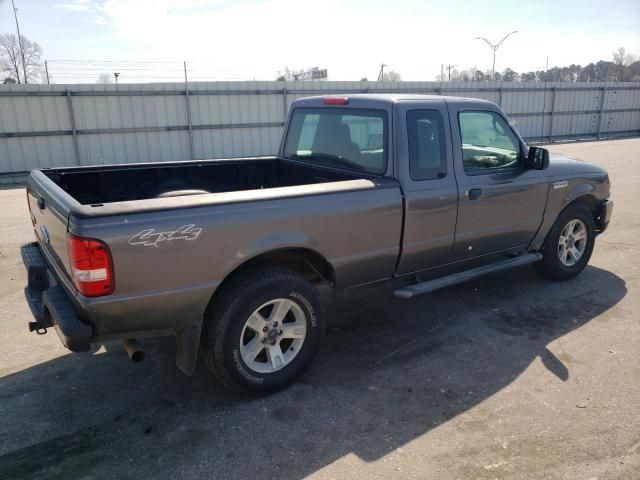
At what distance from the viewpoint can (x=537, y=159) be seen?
4699 mm

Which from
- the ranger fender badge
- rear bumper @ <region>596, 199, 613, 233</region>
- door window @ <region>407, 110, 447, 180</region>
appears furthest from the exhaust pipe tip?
rear bumper @ <region>596, 199, 613, 233</region>

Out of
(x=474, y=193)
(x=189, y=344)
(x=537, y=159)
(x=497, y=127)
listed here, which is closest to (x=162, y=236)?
(x=189, y=344)

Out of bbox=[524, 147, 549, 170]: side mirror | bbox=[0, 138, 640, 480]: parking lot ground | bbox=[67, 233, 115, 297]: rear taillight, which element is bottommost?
bbox=[0, 138, 640, 480]: parking lot ground

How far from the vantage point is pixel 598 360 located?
3914mm

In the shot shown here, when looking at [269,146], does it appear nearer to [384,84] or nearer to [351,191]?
[384,84]

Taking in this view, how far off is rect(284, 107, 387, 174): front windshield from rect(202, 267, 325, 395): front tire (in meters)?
1.25

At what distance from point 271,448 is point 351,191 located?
1.73 m

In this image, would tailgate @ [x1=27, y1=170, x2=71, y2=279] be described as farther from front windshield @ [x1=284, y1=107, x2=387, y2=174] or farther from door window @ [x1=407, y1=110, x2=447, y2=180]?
door window @ [x1=407, y1=110, x2=447, y2=180]

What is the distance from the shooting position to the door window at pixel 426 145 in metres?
4.00

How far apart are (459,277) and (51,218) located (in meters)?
3.17

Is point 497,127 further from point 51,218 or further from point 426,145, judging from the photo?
point 51,218

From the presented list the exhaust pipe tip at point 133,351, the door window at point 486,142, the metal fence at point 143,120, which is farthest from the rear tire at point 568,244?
the metal fence at point 143,120

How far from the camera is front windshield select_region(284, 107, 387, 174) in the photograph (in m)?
4.09

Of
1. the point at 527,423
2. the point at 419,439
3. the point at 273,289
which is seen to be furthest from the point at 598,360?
the point at 273,289
